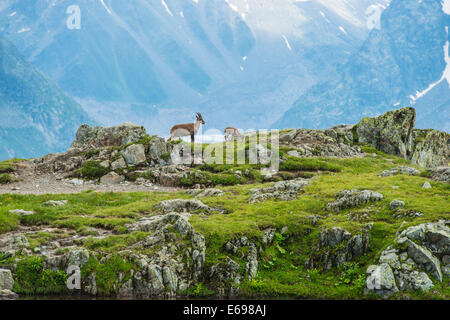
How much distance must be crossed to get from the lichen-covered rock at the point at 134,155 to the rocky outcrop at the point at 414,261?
1247 inches

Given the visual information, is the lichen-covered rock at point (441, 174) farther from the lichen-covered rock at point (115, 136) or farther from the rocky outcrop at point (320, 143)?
the lichen-covered rock at point (115, 136)

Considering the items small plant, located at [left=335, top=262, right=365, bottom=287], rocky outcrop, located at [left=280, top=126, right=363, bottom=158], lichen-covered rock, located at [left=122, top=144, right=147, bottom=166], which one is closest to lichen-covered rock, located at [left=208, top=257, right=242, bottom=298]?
small plant, located at [left=335, top=262, right=365, bottom=287]

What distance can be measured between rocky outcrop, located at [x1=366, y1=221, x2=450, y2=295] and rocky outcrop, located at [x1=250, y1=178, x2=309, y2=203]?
36.6 feet

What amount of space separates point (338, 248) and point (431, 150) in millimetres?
53212

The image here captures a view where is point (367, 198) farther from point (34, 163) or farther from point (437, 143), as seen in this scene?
point (437, 143)

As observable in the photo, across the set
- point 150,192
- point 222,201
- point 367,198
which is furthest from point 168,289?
point 150,192

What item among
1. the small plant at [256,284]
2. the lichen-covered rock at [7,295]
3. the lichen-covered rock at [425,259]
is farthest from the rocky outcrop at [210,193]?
the lichen-covered rock at [7,295]

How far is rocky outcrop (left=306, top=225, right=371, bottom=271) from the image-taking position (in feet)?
73.8

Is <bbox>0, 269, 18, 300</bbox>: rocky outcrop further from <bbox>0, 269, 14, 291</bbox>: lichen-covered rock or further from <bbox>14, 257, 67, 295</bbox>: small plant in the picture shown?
<bbox>14, 257, 67, 295</bbox>: small plant

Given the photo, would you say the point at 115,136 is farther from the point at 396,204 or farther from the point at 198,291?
the point at 396,204

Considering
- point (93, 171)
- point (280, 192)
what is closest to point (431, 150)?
point (280, 192)

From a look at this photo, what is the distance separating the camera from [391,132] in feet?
202
